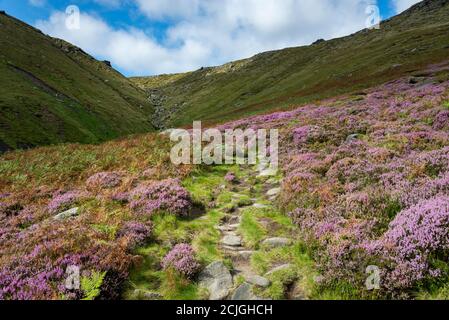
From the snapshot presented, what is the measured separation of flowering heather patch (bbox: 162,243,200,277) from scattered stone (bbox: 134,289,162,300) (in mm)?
880

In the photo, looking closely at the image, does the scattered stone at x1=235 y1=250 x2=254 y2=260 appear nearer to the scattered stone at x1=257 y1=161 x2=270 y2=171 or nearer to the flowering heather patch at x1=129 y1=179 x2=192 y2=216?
the flowering heather patch at x1=129 y1=179 x2=192 y2=216

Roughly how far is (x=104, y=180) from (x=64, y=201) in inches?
103

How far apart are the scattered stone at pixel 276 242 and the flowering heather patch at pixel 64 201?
7920mm

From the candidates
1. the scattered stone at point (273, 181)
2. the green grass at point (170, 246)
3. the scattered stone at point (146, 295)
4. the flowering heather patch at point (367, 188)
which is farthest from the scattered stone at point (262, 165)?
the scattered stone at point (146, 295)

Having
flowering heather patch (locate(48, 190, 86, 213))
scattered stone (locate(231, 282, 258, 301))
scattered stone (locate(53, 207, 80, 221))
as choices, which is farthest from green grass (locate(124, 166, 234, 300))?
flowering heather patch (locate(48, 190, 86, 213))

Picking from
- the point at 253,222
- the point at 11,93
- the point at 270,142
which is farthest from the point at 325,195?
the point at 11,93

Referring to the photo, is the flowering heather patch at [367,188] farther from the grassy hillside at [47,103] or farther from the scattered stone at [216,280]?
the grassy hillside at [47,103]

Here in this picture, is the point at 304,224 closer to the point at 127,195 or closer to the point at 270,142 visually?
the point at 127,195

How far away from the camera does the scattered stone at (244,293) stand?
771 cm

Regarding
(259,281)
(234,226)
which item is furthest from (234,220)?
(259,281)

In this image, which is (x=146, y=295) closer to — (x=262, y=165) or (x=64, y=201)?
(x=64, y=201)
